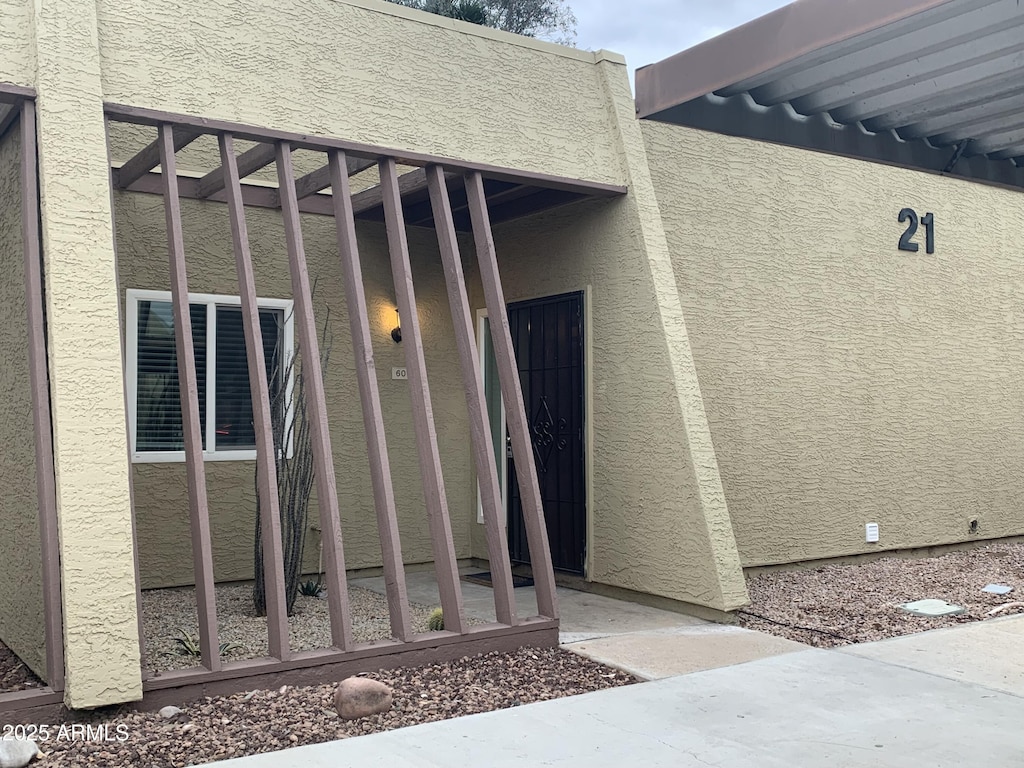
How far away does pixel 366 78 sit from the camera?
6.28 m

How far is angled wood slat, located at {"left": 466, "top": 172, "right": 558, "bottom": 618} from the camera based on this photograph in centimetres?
627

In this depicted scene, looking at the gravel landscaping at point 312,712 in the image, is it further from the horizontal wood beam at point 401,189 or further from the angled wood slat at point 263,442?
the horizontal wood beam at point 401,189

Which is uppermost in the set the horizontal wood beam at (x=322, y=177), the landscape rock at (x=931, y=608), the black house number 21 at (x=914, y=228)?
the horizontal wood beam at (x=322, y=177)

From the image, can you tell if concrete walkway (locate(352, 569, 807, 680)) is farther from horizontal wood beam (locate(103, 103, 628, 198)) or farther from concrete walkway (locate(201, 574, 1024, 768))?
horizontal wood beam (locate(103, 103, 628, 198))

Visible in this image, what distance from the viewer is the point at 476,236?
6680 mm

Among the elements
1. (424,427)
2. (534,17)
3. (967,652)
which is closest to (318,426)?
(424,427)

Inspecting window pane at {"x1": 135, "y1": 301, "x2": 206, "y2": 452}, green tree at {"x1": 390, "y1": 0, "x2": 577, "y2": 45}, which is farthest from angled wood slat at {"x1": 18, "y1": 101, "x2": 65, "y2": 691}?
green tree at {"x1": 390, "y1": 0, "x2": 577, "y2": 45}

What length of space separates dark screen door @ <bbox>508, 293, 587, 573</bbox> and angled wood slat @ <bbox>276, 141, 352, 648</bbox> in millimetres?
2814

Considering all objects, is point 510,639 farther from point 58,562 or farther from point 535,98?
point 535,98

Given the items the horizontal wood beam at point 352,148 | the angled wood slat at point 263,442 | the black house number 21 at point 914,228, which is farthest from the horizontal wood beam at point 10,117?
the black house number 21 at point 914,228

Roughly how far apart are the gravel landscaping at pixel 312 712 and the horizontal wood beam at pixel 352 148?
3.07m

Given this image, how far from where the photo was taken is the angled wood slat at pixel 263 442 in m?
5.24

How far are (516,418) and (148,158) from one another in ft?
9.37

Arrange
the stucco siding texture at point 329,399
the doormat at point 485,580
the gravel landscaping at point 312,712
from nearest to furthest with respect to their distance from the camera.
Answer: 1. the gravel landscaping at point 312,712
2. the stucco siding texture at point 329,399
3. the doormat at point 485,580
